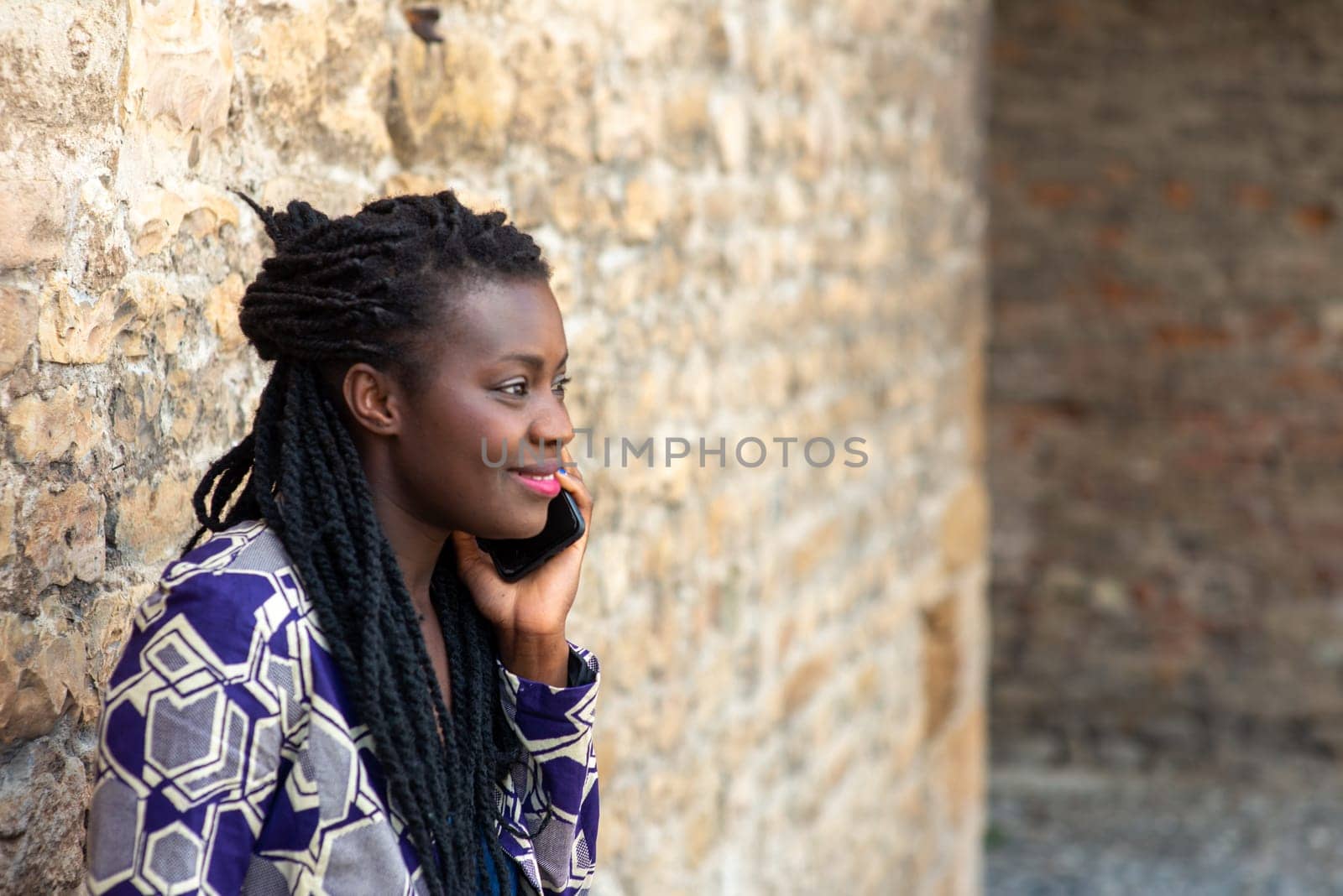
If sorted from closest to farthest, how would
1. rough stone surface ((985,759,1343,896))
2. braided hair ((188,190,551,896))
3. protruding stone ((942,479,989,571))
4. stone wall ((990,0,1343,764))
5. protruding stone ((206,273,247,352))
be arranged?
1. braided hair ((188,190,551,896))
2. protruding stone ((206,273,247,352))
3. protruding stone ((942,479,989,571))
4. rough stone surface ((985,759,1343,896))
5. stone wall ((990,0,1343,764))

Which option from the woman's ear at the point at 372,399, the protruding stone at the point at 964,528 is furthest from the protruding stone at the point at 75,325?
the protruding stone at the point at 964,528

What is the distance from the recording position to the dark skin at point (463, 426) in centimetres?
133

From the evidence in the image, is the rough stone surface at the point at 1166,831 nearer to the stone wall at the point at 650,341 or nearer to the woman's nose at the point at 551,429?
the stone wall at the point at 650,341

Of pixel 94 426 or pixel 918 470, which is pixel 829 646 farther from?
pixel 94 426

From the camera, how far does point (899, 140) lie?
4.44 meters

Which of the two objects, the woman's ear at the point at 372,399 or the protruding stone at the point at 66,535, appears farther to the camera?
the protruding stone at the point at 66,535

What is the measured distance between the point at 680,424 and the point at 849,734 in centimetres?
143

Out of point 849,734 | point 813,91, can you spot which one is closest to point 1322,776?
point 849,734

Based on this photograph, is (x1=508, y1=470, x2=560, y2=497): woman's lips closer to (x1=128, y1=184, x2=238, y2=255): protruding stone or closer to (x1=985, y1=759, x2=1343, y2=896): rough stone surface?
(x1=128, y1=184, x2=238, y2=255): protruding stone

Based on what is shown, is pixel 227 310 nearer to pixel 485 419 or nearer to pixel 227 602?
pixel 485 419

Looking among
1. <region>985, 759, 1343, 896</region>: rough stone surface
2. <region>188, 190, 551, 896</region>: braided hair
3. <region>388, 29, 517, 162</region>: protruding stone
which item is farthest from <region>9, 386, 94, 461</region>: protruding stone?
<region>985, 759, 1343, 896</region>: rough stone surface

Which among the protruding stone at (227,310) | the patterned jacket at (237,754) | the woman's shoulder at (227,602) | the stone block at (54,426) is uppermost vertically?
the protruding stone at (227,310)

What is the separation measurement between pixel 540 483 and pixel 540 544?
0.44 feet

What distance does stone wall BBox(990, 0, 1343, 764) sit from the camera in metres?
7.52
